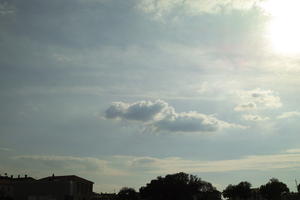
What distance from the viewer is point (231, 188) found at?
522ft

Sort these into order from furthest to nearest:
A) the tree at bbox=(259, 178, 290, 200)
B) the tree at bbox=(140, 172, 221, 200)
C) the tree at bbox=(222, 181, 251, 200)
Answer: the tree at bbox=(222, 181, 251, 200), the tree at bbox=(259, 178, 290, 200), the tree at bbox=(140, 172, 221, 200)

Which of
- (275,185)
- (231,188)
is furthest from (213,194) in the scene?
(275,185)

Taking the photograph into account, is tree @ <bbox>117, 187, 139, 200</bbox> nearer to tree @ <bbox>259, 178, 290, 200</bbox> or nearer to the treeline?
the treeline

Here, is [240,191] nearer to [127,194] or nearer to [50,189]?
[127,194]

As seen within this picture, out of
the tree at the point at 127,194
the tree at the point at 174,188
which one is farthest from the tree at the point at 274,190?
the tree at the point at 127,194

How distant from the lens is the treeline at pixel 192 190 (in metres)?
116

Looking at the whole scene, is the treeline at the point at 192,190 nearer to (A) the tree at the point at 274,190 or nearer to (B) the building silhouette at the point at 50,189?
(A) the tree at the point at 274,190

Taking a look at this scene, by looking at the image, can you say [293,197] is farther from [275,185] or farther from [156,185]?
[156,185]

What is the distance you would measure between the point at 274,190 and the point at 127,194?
63.7m

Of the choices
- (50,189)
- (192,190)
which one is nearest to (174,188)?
(192,190)

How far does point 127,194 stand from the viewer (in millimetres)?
152500

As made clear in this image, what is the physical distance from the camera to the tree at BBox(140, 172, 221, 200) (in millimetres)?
115312

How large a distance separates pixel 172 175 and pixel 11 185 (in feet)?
177

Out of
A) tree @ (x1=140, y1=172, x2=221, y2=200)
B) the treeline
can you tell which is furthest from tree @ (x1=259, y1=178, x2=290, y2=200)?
tree @ (x1=140, y1=172, x2=221, y2=200)
